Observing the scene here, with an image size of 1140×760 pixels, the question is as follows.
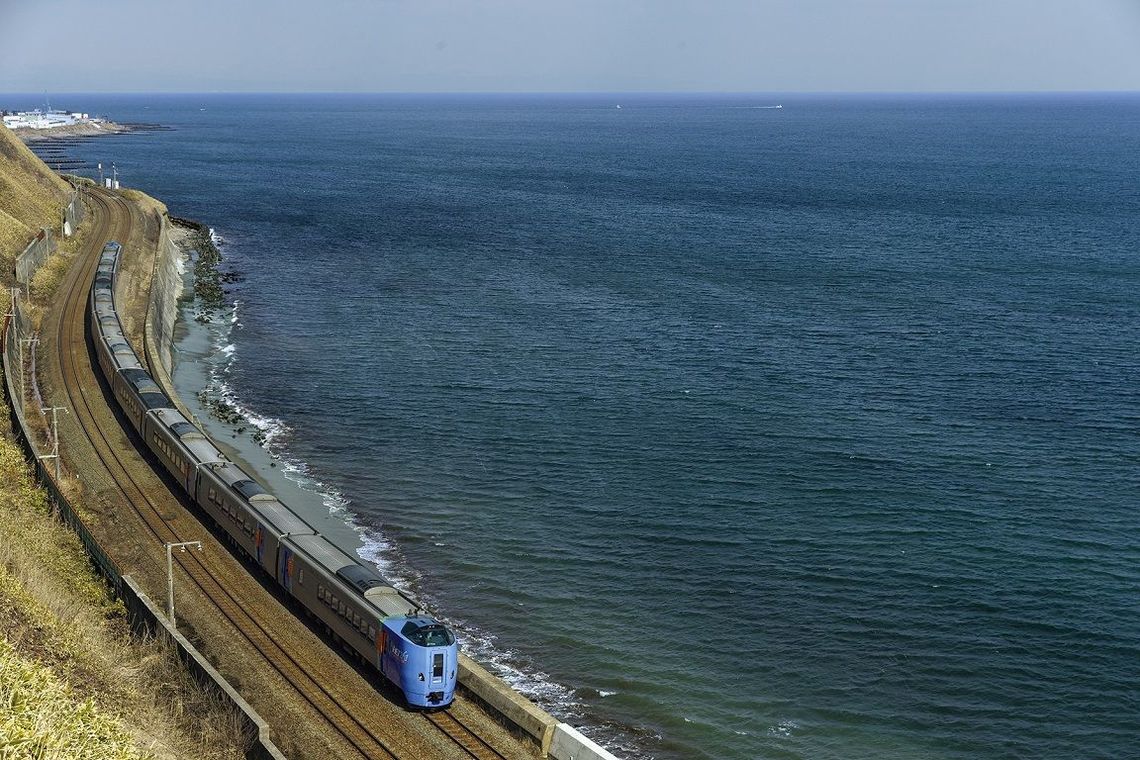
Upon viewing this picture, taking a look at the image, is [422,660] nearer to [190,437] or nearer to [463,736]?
[463,736]

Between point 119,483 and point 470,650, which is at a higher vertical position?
point 119,483

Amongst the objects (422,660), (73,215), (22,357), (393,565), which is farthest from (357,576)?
(73,215)

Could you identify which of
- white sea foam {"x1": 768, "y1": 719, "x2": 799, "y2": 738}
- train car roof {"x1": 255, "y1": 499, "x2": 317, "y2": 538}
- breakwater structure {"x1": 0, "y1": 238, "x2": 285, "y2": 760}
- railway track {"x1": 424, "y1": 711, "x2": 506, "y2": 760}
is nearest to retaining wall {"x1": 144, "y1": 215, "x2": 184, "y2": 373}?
breakwater structure {"x1": 0, "y1": 238, "x2": 285, "y2": 760}

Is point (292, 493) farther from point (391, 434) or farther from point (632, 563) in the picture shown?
point (632, 563)

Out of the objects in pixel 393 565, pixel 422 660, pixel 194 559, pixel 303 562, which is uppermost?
pixel 303 562

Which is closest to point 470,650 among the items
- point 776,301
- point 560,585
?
point 560,585

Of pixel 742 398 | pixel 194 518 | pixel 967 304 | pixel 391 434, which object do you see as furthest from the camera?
pixel 967 304
